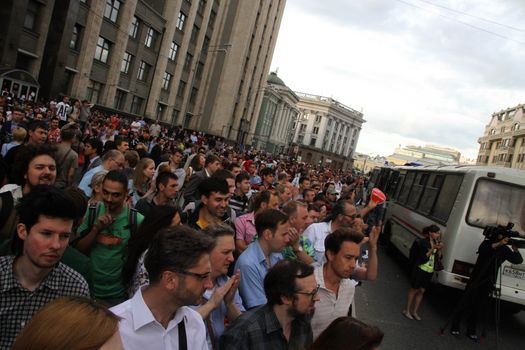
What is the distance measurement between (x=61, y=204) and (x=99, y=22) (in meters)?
29.0

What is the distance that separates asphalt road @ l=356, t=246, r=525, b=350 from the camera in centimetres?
713

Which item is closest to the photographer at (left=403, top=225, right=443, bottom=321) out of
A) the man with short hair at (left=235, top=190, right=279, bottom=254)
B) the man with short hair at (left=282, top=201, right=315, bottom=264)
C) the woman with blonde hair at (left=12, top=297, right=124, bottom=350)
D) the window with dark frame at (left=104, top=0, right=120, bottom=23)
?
the man with short hair at (left=282, top=201, right=315, bottom=264)

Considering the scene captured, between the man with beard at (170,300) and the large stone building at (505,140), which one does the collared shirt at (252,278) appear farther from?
the large stone building at (505,140)

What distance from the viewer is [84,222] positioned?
3.73 m

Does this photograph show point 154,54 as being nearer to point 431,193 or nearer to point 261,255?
point 431,193

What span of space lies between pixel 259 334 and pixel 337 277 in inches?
53.5

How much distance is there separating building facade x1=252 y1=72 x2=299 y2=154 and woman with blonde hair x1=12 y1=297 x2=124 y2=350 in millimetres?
72581

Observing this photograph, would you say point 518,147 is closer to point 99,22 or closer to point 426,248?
point 99,22

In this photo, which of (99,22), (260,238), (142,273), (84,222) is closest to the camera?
(142,273)

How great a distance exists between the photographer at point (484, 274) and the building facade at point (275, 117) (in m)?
66.9

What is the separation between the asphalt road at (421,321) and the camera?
7.13 meters

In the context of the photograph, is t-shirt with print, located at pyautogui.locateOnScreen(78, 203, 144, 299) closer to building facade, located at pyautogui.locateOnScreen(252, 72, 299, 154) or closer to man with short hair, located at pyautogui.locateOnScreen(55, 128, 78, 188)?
man with short hair, located at pyautogui.locateOnScreen(55, 128, 78, 188)

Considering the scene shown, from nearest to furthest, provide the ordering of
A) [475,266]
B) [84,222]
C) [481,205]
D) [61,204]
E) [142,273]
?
[61,204] < [142,273] < [84,222] < [475,266] < [481,205]

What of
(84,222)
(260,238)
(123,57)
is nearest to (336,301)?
(260,238)
